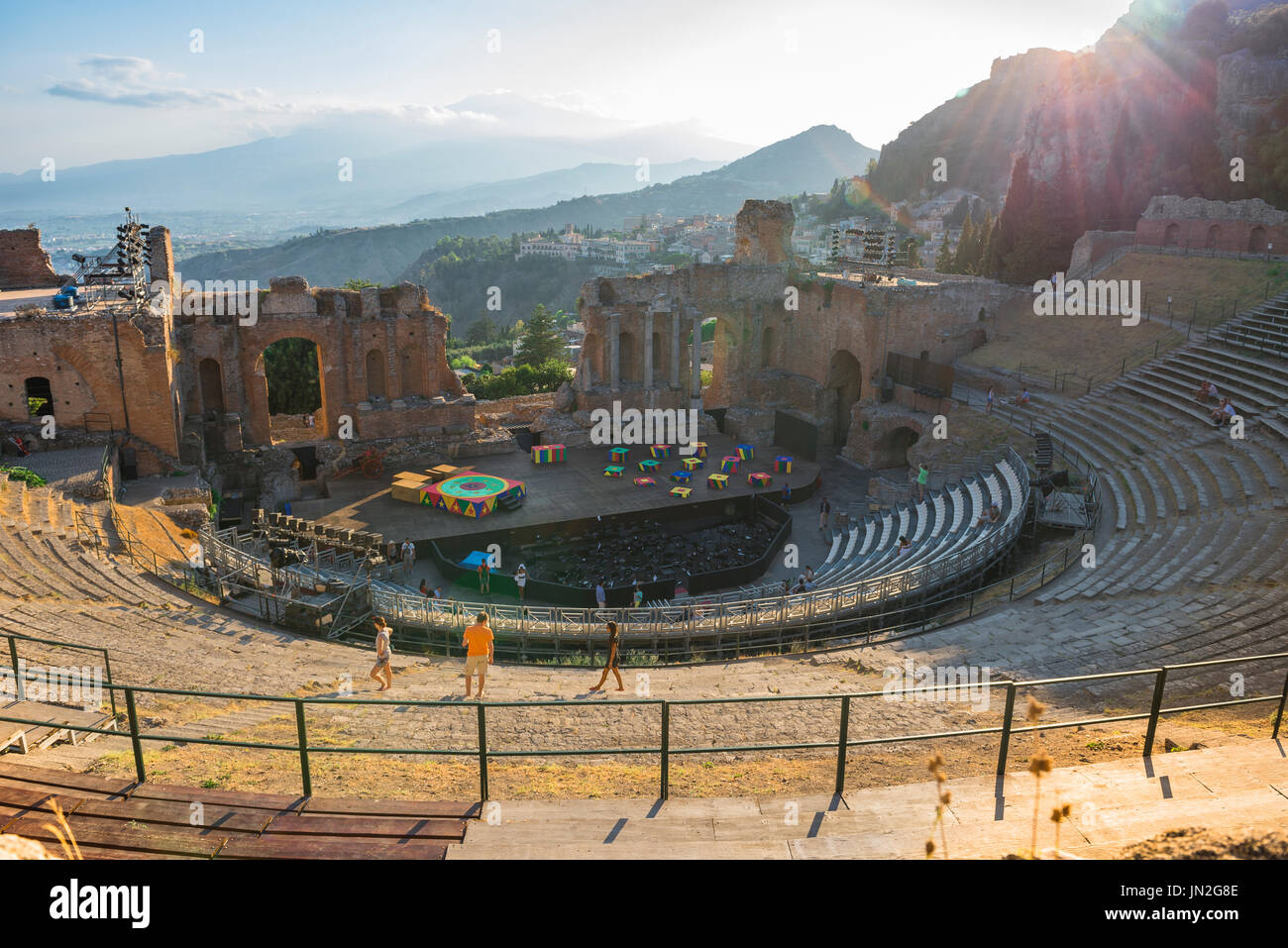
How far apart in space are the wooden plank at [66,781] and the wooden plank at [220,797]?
18 cm

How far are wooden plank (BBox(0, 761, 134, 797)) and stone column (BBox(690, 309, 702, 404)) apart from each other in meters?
33.5

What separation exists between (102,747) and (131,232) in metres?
25.0

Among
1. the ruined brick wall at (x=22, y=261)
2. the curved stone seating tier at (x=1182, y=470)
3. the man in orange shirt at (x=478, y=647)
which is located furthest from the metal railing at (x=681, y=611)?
the ruined brick wall at (x=22, y=261)

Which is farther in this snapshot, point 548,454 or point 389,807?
point 548,454

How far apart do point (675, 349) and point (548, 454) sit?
9065 mm

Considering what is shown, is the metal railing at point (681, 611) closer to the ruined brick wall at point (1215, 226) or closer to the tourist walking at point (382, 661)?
the tourist walking at point (382, 661)

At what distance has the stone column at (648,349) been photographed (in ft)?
128

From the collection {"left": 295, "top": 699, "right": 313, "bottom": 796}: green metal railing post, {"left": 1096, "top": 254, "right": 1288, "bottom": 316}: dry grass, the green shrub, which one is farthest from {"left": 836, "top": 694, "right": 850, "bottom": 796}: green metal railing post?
{"left": 1096, "top": 254, "right": 1288, "bottom": 316}: dry grass

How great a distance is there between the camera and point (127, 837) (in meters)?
6.75

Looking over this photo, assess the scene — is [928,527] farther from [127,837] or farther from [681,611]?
[127,837]

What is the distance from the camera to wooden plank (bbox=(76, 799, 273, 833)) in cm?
697

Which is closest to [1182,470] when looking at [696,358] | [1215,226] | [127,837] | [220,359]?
[696,358]
